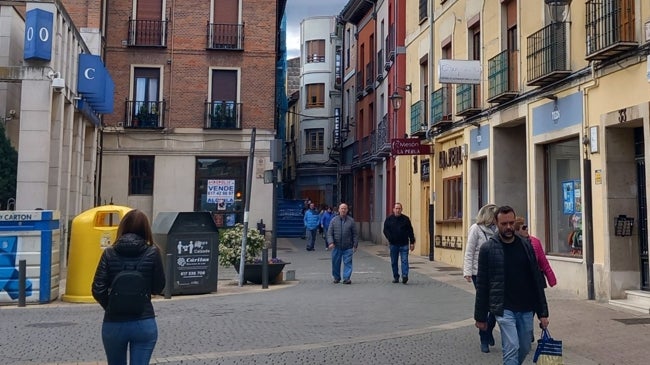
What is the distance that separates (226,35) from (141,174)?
6.76m

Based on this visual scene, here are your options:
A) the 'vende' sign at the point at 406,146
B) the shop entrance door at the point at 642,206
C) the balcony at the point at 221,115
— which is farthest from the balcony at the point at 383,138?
the shop entrance door at the point at 642,206

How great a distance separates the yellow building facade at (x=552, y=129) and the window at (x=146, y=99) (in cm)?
1188

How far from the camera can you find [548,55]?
13875 mm

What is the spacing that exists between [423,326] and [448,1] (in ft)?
42.9

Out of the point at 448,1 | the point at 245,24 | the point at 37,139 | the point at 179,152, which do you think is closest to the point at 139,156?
the point at 179,152

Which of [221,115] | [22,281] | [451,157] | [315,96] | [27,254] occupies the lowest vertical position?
[22,281]

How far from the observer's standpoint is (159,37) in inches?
1111

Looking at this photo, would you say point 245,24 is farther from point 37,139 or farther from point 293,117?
point 293,117

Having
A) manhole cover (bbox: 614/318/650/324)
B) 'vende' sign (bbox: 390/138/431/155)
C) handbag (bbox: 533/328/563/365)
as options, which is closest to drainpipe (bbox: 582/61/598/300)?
manhole cover (bbox: 614/318/650/324)

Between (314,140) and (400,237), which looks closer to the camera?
(400,237)

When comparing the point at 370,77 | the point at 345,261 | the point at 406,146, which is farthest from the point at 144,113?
the point at 345,261

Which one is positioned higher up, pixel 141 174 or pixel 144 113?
pixel 144 113

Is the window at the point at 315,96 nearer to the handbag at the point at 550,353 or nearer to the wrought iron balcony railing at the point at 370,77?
the wrought iron balcony railing at the point at 370,77

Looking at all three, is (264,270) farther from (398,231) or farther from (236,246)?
(398,231)
